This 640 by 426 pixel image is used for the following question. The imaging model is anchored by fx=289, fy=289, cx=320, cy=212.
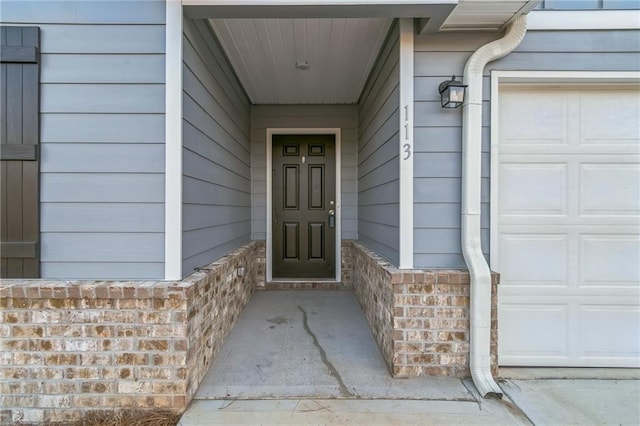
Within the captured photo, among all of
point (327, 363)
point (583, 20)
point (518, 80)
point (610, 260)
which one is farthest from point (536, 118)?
point (327, 363)

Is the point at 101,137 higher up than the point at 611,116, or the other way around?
the point at 611,116

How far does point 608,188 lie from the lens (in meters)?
2.02

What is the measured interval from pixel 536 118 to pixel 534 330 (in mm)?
1489

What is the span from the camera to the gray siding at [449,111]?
75.2 inches

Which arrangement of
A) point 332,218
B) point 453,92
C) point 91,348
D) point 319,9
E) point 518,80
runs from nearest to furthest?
1. point 91,348
2. point 319,9
3. point 453,92
4. point 518,80
5. point 332,218

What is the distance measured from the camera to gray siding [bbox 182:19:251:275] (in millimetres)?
1790

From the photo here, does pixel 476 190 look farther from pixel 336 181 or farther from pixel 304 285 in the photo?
pixel 304 285

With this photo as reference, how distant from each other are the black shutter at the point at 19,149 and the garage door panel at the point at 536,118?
Result: 2941mm

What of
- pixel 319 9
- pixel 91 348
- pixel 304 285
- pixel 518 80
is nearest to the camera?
pixel 91 348

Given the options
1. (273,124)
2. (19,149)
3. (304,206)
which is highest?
(273,124)

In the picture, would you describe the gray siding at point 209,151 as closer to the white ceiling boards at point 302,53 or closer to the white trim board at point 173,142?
the white trim board at point 173,142

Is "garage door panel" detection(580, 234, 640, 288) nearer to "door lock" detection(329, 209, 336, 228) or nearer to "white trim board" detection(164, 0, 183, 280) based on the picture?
"door lock" detection(329, 209, 336, 228)

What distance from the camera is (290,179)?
3748 millimetres

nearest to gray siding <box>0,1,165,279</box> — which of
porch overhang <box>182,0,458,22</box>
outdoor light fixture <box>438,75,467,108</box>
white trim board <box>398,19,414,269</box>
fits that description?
porch overhang <box>182,0,458,22</box>
